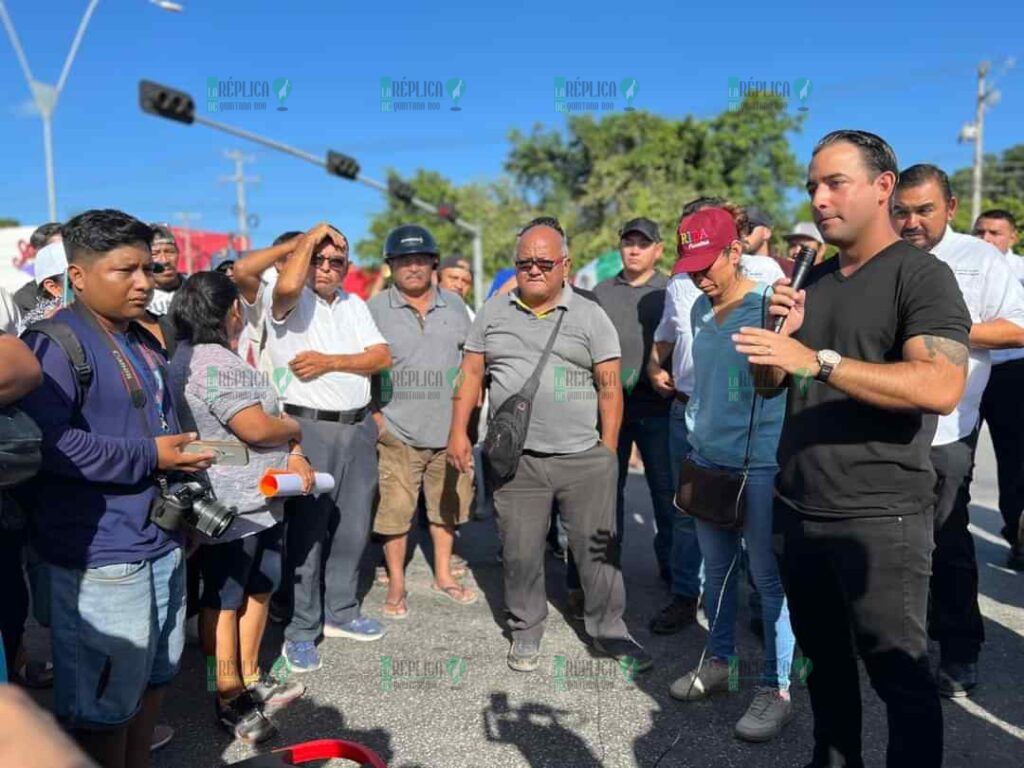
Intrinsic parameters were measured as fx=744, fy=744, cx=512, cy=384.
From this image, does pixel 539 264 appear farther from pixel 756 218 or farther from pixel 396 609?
pixel 396 609

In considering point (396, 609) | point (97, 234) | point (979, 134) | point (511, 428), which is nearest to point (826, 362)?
point (511, 428)

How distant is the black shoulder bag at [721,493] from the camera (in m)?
3.09

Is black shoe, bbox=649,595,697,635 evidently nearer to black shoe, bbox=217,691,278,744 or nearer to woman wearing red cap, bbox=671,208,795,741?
woman wearing red cap, bbox=671,208,795,741

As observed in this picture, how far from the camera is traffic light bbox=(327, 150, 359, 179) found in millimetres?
16125

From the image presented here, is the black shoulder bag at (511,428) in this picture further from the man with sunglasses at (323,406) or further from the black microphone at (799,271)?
the black microphone at (799,271)

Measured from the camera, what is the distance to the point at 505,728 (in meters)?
3.18

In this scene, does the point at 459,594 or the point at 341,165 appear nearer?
the point at 459,594

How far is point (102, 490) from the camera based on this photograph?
222 centimetres

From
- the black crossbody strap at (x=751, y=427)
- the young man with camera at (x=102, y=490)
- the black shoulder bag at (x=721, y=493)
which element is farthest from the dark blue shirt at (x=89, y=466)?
the black crossbody strap at (x=751, y=427)

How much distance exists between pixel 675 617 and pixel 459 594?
4.50 ft

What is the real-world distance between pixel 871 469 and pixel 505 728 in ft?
6.25

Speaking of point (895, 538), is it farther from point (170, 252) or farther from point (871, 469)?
point (170, 252)

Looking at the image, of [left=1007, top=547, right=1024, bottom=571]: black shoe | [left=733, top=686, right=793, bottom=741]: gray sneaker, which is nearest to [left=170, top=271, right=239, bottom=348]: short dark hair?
[left=733, top=686, right=793, bottom=741]: gray sneaker

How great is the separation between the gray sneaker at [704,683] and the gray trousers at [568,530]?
466 millimetres
